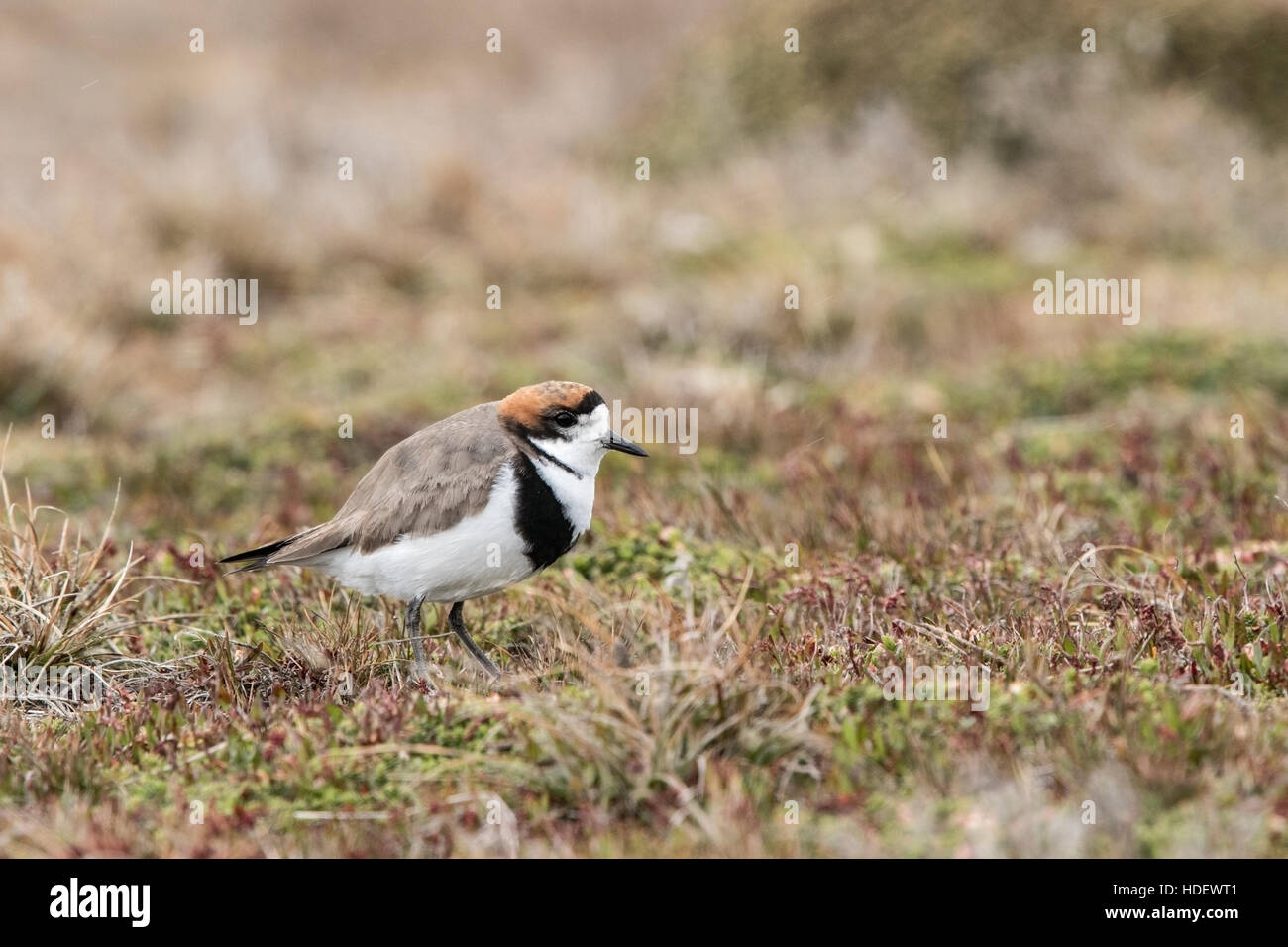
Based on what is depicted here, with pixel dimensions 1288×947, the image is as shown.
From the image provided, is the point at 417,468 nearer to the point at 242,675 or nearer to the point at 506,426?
the point at 506,426

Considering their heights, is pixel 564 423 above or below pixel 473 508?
above

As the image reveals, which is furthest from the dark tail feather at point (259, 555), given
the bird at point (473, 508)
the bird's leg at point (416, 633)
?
the bird's leg at point (416, 633)

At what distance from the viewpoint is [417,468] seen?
5.51m

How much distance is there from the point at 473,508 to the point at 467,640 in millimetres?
654

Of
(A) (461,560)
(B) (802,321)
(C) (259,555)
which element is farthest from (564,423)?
(B) (802,321)

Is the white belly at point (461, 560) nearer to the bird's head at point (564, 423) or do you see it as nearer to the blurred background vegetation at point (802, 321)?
the bird's head at point (564, 423)

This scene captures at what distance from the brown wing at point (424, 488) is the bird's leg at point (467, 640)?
17.5 inches

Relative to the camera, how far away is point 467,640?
5.60 meters

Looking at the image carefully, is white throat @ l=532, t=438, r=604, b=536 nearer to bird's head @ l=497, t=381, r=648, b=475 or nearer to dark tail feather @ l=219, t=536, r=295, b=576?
bird's head @ l=497, t=381, r=648, b=475

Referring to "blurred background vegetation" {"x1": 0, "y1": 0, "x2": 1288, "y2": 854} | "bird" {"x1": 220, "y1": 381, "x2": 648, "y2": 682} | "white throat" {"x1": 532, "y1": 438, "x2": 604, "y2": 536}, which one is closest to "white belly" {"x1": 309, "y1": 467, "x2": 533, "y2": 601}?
"bird" {"x1": 220, "y1": 381, "x2": 648, "y2": 682}

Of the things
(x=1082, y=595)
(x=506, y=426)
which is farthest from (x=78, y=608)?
(x=1082, y=595)

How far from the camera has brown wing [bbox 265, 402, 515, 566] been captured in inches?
207

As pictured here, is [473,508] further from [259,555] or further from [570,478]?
[259,555]

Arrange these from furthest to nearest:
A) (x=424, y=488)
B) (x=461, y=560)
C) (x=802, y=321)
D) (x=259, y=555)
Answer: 1. (x=802, y=321)
2. (x=259, y=555)
3. (x=424, y=488)
4. (x=461, y=560)
